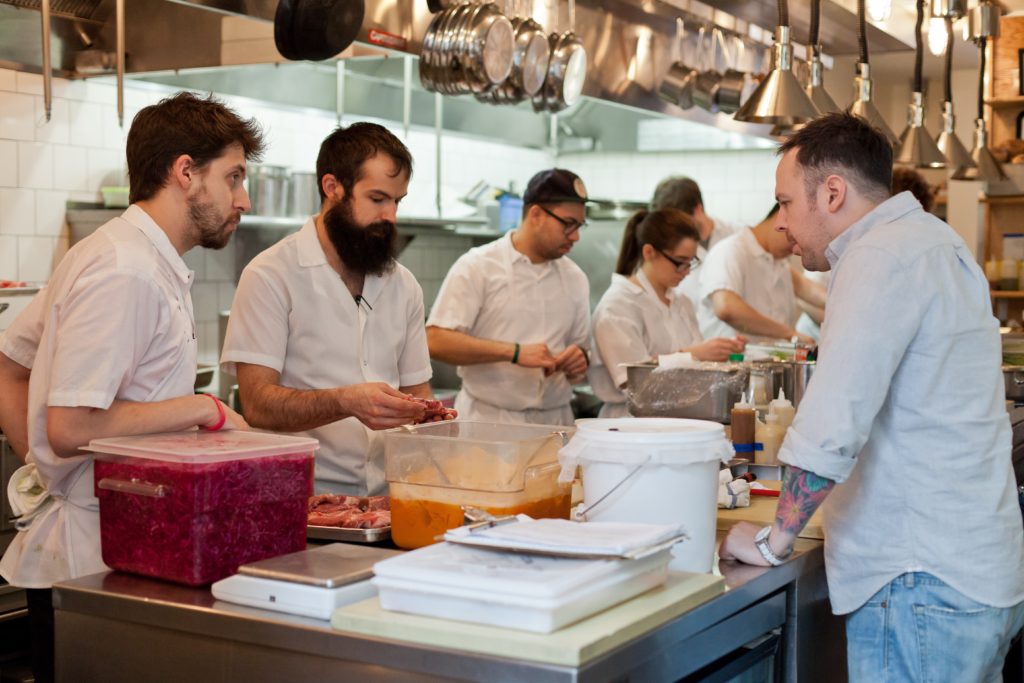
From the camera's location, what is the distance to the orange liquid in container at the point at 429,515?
7.25 feet

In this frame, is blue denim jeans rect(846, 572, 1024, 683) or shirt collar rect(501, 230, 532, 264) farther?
shirt collar rect(501, 230, 532, 264)

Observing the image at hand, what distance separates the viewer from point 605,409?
4.68 m

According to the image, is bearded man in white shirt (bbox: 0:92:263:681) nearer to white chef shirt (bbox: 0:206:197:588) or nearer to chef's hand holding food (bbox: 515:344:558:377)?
white chef shirt (bbox: 0:206:197:588)

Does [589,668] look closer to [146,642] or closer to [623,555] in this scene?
[623,555]

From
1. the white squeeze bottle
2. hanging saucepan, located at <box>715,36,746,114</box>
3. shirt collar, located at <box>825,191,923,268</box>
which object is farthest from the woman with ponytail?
shirt collar, located at <box>825,191,923,268</box>

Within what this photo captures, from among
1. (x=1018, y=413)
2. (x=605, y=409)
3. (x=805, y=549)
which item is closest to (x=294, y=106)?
(x=605, y=409)

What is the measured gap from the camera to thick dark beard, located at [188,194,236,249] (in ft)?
7.97

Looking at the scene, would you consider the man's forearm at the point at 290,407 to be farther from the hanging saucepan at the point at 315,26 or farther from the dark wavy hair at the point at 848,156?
the dark wavy hair at the point at 848,156

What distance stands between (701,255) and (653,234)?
8.08ft

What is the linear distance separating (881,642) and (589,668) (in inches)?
34.8

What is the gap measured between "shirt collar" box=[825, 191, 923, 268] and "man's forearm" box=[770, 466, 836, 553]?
17.6 inches

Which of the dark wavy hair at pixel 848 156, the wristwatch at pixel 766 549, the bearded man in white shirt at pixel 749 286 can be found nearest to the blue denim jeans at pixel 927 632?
the wristwatch at pixel 766 549

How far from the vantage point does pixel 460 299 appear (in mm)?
4320

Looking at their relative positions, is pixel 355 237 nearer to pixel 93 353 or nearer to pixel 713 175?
pixel 93 353
